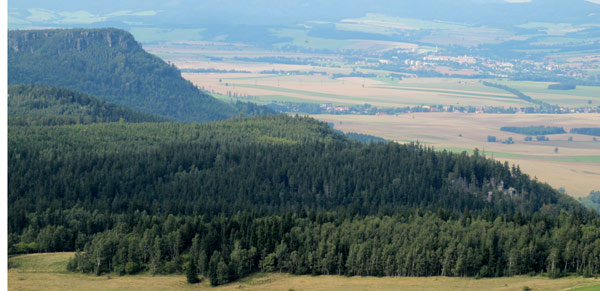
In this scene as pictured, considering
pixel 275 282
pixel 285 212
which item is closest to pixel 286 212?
pixel 285 212

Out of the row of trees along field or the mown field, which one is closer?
the mown field

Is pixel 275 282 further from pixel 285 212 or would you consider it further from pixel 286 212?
pixel 285 212

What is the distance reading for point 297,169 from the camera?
182m

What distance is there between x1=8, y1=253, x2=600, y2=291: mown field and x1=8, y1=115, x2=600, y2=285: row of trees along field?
2.00m

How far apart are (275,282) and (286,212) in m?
31.1

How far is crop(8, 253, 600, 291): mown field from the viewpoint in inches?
4205

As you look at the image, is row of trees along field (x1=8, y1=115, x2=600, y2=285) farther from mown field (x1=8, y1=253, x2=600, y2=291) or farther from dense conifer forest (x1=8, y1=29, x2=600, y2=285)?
mown field (x1=8, y1=253, x2=600, y2=291)

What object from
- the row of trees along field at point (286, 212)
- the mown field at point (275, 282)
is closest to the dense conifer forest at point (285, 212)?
the row of trees along field at point (286, 212)

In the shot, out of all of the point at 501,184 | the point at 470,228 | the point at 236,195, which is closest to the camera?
the point at 470,228

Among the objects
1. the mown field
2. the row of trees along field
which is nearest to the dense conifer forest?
the row of trees along field

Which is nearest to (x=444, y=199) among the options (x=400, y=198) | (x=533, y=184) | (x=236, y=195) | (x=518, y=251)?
(x=400, y=198)

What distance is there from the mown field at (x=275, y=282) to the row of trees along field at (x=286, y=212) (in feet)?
6.57

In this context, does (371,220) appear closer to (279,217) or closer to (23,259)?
(279,217)

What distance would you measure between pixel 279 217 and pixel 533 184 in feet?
218
